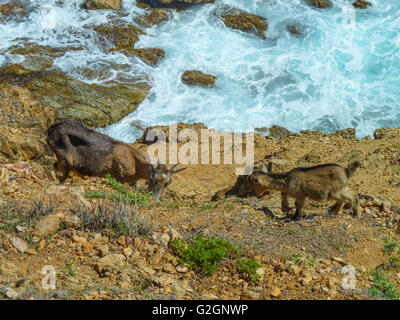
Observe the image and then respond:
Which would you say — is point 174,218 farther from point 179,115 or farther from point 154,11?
point 154,11

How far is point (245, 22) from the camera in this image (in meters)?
Result: 24.0

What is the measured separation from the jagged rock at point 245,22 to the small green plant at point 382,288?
1932 centimetres

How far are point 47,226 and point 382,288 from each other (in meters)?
4.73

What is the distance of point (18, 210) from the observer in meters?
6.30

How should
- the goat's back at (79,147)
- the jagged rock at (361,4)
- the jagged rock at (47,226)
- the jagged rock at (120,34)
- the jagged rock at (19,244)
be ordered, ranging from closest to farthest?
the jagged rock at (19,244) < the jagged rock at (47,226) < the goat's back at (79,147) < the jagged rock at (120,34) < the jagged rock at (361,4)

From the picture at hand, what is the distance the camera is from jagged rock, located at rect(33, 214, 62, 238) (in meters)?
5.95

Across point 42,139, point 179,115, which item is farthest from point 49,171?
point 179,115

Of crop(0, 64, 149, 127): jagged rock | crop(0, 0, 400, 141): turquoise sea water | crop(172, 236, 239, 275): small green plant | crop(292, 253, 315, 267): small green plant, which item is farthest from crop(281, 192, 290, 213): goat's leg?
crop(0, 64, 149, 127): jagged rock

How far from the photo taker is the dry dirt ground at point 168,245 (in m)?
5.25

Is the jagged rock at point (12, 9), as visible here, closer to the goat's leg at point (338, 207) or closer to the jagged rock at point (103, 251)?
the jagged rock at point (103, 251)

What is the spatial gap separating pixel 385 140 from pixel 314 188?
7190 mm

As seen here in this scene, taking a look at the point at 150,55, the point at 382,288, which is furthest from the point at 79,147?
the point at 150,55

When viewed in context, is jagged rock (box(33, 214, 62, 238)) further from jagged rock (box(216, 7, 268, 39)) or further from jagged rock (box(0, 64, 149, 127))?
jagged rock (box(216, 7, 268, 39))

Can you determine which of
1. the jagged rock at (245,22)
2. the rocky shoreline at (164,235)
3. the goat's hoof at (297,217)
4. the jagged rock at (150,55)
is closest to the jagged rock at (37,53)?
the jagged rock at (150,55)
